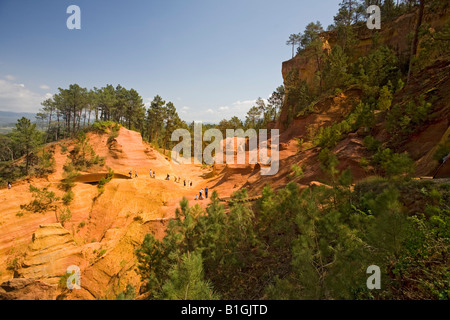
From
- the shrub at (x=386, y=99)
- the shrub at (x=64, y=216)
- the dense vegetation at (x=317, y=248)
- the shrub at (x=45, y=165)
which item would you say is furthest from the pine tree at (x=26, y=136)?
the shrub at (x=386, y=99)

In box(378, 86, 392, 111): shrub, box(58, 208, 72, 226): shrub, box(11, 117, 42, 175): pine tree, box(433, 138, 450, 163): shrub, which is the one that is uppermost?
box(378, 86, 392, 111): shrub

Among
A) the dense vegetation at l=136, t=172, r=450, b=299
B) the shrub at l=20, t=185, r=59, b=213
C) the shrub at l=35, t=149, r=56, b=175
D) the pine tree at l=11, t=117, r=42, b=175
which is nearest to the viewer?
the dense vegetation at l=136, t=172, r=450, b=299

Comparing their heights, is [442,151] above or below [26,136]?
below

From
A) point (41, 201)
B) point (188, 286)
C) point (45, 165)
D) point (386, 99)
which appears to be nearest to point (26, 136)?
point (45, 165)

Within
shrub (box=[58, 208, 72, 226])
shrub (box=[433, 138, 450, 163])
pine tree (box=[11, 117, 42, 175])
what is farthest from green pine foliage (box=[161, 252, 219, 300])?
pine tree (box=[11, 117, 42, 175])

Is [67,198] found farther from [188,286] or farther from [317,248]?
[317,248]

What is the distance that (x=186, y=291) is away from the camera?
430 cm

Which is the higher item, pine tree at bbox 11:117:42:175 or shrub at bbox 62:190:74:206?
pine tree at bbox 11:117:42:175

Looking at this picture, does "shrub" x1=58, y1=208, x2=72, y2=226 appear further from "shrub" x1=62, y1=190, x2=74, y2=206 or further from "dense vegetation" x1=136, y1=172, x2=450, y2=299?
"dense vegetation" x1=136, y1=172, x2=450, y2=299

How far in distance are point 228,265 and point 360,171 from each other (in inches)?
387

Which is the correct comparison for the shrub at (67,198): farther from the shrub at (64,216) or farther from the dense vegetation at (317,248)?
the dense vegetation at (317,248)
